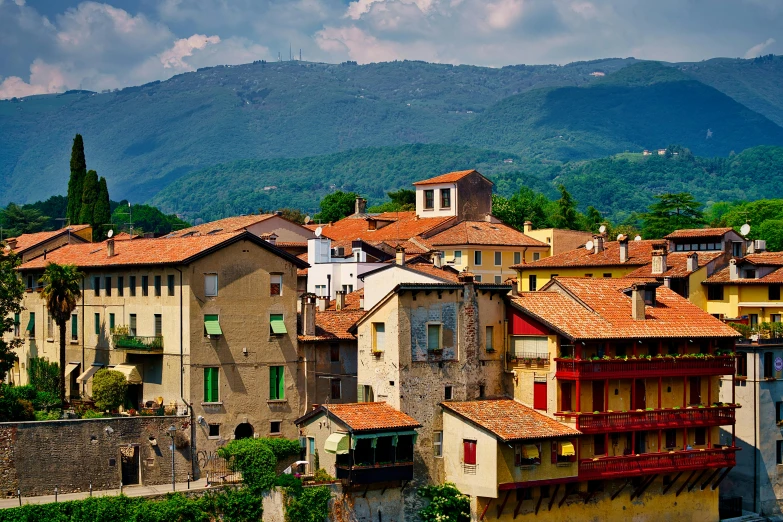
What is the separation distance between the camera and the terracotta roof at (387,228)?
347 ft

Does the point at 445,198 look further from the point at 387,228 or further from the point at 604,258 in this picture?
the point at 604,258

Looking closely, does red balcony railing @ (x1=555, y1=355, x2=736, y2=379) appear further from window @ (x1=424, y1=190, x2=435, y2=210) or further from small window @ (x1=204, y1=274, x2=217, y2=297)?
window @ (x1=424, y1=190, x2=435, y2=210)

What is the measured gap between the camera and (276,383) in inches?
2502

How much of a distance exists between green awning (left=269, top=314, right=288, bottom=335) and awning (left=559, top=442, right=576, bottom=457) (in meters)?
14.6

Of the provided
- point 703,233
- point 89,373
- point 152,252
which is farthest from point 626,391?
point 89,373

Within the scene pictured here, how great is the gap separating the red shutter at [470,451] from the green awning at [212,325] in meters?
12.8

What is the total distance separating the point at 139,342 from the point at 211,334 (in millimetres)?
4240

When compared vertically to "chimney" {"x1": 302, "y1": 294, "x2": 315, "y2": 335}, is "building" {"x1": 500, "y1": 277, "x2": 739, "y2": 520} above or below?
below

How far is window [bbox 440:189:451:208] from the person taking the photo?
11056cm

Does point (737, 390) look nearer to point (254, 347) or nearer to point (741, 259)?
point (741, 259)

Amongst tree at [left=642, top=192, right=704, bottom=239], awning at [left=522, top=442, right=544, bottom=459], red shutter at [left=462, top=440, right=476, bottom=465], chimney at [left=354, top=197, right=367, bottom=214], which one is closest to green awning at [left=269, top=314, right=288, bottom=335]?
red shutter at [left=462, top=440, right=476, bottom=465]

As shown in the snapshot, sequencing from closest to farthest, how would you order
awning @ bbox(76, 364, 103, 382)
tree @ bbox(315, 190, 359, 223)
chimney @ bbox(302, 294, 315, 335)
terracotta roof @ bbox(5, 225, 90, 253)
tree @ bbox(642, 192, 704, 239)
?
chimney @ bbox(302, 294, 315, 335)
awning @ bbox(76, 364, 103, 382)
terracotta roof @ bbox(5, 225, 90, 253)
tree @ bbox(642, 192, 704, 239)
tree @ bbox(315, 190, 359, 223)

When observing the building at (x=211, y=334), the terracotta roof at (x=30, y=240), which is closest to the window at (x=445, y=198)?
the terracotta roof at (x=30, y=240)

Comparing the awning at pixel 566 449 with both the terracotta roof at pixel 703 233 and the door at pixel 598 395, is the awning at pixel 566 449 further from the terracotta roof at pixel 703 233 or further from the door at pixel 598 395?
the terracotta roof at pixel 703 233
